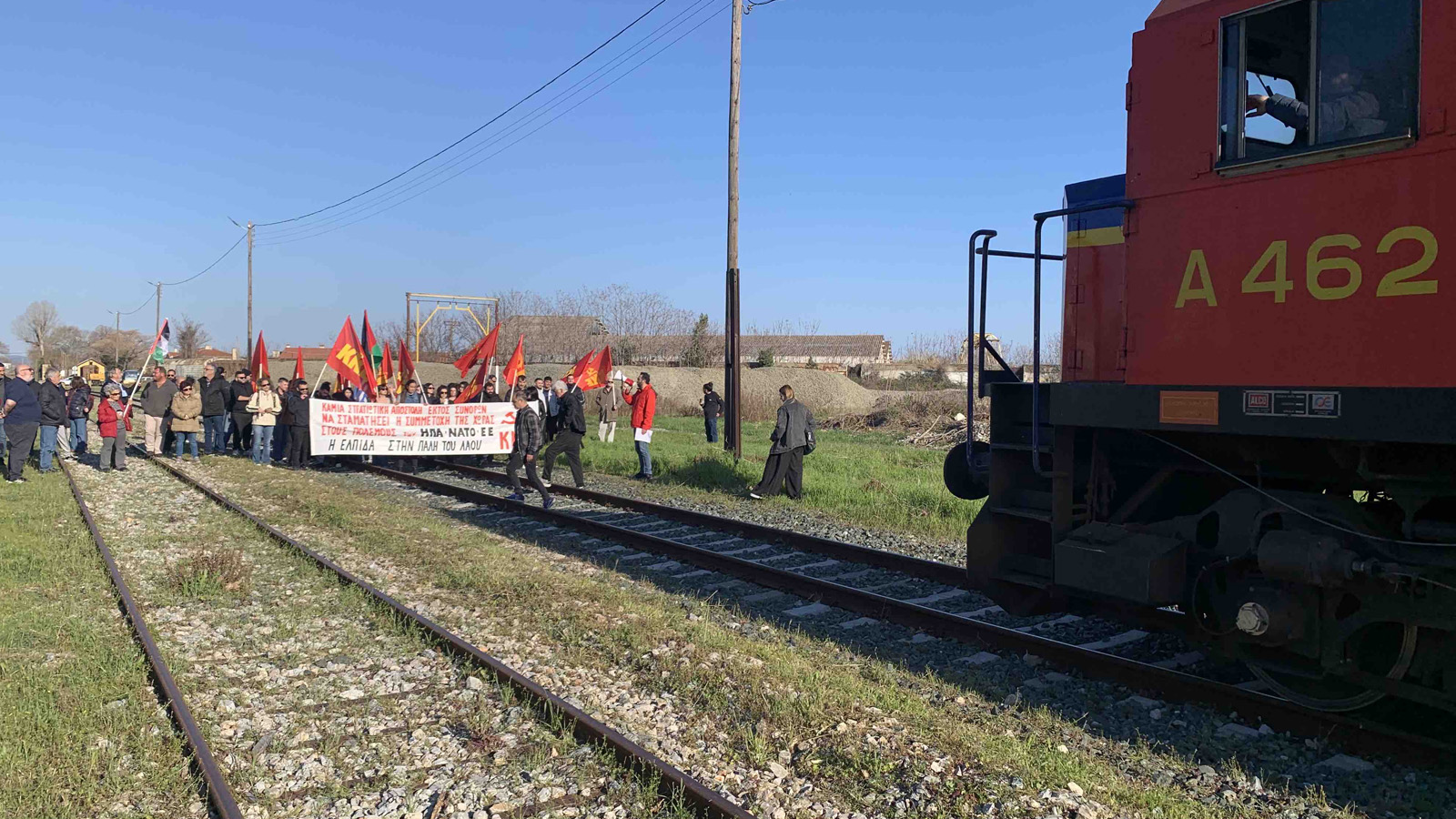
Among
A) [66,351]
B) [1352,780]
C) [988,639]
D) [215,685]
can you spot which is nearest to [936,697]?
[988,639]

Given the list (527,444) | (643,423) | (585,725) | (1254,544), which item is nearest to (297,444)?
(643,423)

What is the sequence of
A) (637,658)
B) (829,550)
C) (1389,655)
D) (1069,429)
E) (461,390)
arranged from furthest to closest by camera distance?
1. (461,390)
2. (829,550)
3. (637,658)
4. (1069,429)
5. (1389,655)

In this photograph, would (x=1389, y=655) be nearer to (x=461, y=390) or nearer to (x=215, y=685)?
(x=215, y=685)

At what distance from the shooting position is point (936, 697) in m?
5.82

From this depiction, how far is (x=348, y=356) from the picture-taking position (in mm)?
19312

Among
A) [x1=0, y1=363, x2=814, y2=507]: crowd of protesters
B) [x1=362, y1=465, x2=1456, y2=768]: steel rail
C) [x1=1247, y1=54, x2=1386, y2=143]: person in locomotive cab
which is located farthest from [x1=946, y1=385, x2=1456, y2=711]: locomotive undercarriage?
[x1=0, y1=363, x2=814, y2=507]: crowd of protesters

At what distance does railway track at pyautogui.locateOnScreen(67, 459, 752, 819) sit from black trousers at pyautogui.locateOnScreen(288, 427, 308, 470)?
11026 millimetres

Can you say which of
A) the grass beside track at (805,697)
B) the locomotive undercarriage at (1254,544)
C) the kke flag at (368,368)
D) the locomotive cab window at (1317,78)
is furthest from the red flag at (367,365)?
the locomotive cab window at (1317,78)

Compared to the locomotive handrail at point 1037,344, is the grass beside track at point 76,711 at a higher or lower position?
lower

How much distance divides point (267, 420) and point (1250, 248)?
62.9ft

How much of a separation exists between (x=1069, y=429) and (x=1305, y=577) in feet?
5.28

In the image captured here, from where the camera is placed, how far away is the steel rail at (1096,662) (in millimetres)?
4719

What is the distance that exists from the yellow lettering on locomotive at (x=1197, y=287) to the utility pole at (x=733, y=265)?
1266 cm

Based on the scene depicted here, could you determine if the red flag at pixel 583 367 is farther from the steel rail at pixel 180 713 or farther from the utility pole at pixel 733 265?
the steel rail at pixel 180 713
